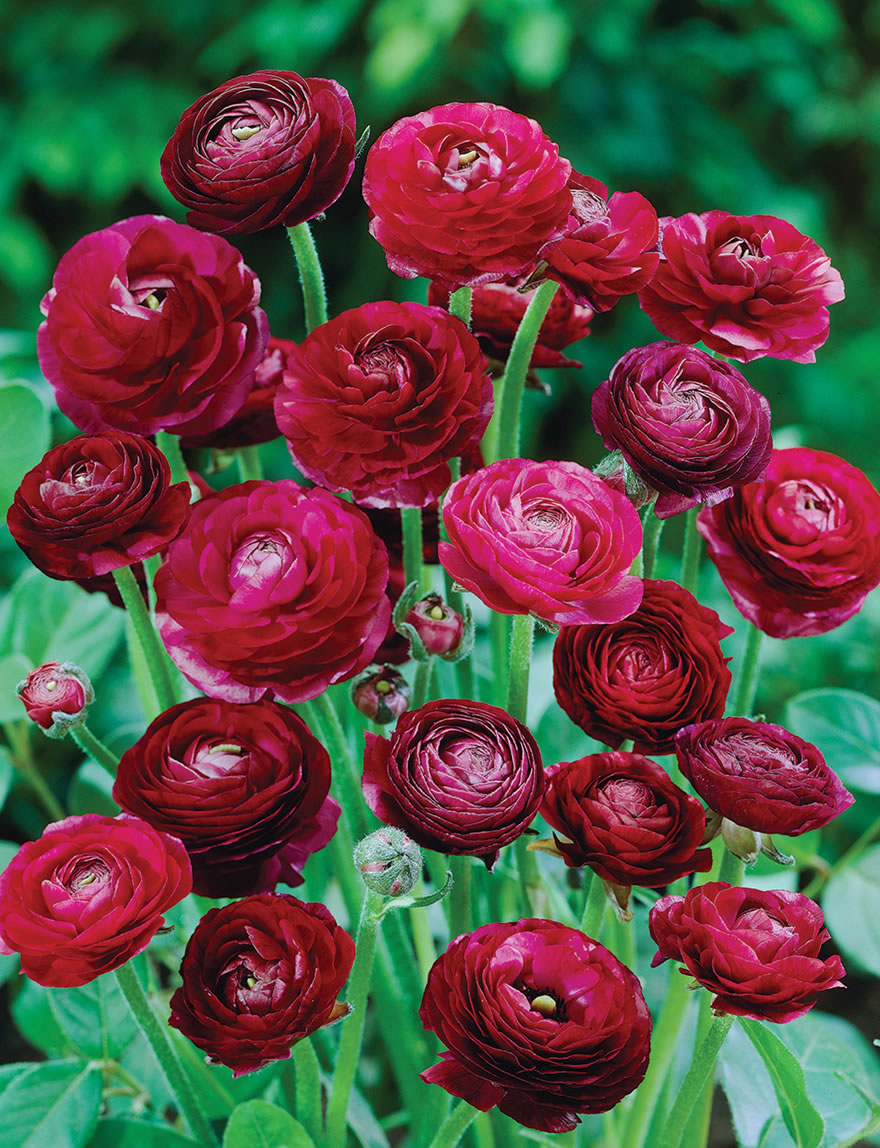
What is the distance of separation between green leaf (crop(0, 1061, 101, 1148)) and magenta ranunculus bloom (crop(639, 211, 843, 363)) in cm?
29

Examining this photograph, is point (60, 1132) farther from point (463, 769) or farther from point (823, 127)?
point (823, 127)

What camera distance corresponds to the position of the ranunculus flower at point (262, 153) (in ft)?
0.91

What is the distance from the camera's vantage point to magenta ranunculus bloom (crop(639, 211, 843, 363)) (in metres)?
0.30

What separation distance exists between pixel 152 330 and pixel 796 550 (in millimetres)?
184

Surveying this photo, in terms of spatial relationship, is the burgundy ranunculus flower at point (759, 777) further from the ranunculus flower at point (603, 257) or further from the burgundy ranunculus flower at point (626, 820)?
the ranunculus flower at point (603, 257)

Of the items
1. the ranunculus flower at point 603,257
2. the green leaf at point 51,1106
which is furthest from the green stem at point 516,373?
the green leaf at point 51,1106

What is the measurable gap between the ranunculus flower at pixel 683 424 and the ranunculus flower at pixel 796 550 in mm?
40

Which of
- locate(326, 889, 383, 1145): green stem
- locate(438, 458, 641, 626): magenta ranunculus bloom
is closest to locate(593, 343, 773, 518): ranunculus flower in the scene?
locate(438, 458, 641, 626): magenta ranunculus bloom

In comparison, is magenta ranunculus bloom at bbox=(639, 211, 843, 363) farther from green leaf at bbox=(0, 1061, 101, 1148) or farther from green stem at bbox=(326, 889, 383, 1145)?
green leaf at bbox=(0, 1061, 101, 1148)

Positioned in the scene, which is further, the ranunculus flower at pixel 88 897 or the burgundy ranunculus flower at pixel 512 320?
the burgundy ranunculus flower at pixel 512 320

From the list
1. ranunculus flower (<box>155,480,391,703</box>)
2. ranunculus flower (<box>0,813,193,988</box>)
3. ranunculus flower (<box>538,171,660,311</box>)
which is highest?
ranunculus flower (<box>538,171,660,311</box>)

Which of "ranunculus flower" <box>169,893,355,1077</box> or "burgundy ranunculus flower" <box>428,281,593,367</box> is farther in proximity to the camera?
"burgundy ranunculus flower" <box>428,281,593,367</box>

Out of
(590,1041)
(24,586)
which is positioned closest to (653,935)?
(590,1041)

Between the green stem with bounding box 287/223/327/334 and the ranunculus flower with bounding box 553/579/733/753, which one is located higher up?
the green stem with bounding box 287/223/327/334
